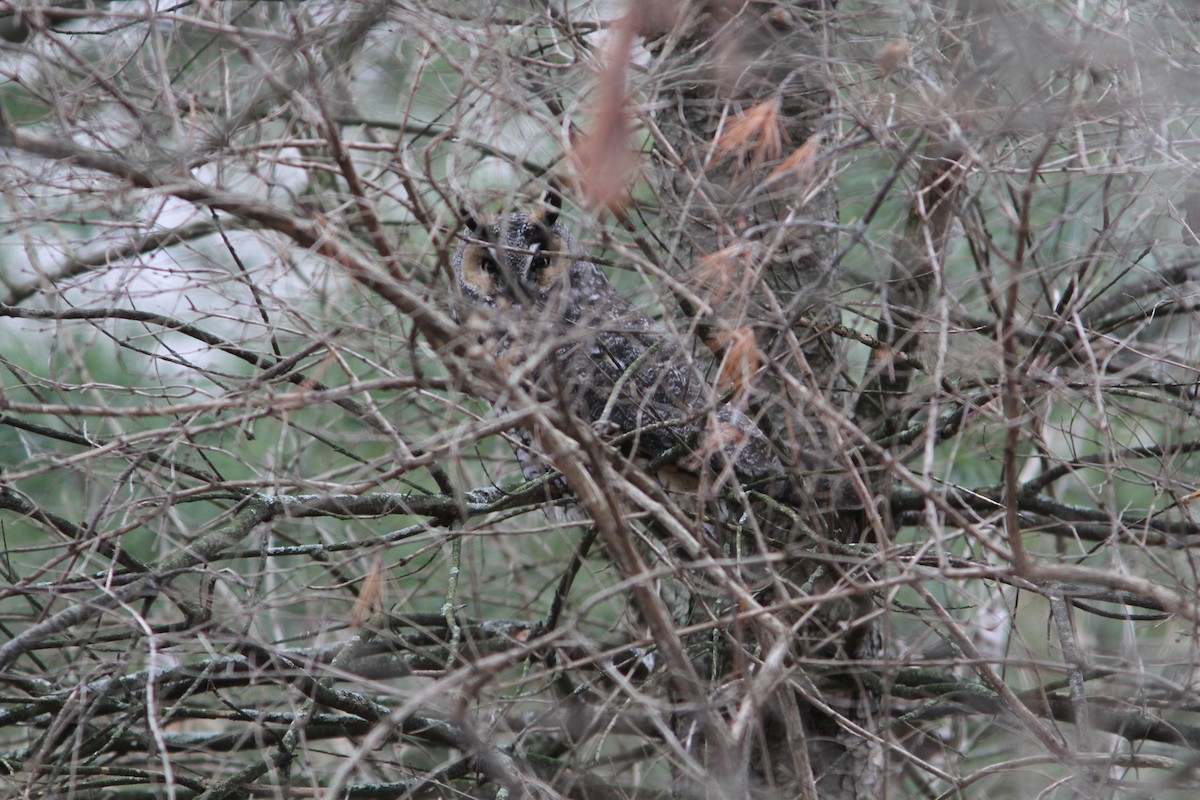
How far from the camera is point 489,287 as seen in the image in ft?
11.5

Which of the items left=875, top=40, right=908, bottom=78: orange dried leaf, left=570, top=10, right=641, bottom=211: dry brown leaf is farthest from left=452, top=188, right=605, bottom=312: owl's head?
left=570, top=10, right=641, bottom=211: dry brown leaf

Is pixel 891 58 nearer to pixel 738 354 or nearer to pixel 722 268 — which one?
pixel 722 268

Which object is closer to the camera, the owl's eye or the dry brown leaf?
the dry brown leaf

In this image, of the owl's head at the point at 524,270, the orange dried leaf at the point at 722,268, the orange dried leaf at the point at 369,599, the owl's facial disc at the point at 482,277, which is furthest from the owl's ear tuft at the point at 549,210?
the orange dried leaf at the point at 369,599

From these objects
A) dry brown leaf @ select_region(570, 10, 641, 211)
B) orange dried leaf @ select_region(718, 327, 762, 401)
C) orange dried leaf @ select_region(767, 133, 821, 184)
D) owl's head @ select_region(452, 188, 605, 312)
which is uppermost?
dry brown leaf @ select_region(570, 10, 641, 211)

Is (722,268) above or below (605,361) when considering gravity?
above

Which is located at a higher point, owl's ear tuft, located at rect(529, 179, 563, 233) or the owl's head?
owl's ear tuft, located at rect(529, 179, 563, 233)

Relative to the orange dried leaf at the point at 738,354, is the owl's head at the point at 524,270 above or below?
above

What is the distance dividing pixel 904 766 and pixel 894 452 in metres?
1.20

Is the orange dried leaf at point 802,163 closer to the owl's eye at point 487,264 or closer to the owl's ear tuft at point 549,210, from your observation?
the owl's ear tuft at point 549,210

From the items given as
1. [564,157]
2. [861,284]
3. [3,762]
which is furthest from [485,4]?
[3,762]

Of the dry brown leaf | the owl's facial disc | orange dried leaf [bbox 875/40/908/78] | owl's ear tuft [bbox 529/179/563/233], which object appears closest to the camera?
the dry brown leaf

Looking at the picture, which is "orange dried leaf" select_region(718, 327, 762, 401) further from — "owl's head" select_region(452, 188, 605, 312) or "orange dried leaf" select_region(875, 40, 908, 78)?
"owl's head" select_region(452, 188, 605, 312)

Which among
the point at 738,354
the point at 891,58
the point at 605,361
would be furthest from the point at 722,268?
the point at 605,361
